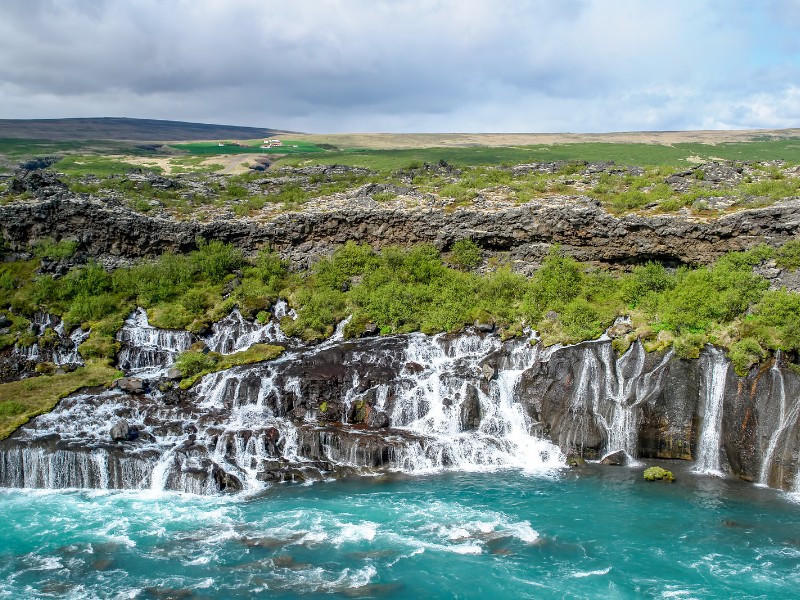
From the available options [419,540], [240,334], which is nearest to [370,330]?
[240,334]

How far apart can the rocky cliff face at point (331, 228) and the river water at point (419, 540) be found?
63.7 ft

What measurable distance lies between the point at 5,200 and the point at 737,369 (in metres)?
49.0

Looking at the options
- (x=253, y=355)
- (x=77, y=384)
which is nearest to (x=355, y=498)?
(x=253, y=355)

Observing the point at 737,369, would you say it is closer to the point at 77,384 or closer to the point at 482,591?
the point at 482,591

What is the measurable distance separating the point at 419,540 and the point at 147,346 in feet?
73.7

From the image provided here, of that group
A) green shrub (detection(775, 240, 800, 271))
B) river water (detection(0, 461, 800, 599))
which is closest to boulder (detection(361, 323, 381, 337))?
river water (detection(0, 461, 800, 599))

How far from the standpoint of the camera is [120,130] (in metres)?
156

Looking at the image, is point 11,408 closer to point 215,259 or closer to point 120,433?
point 120,433

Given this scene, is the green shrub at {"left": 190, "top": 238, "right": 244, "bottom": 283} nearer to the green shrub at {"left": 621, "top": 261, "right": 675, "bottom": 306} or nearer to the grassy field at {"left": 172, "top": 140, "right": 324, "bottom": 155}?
the green shrub at {"left": 621, "top": 261, "right": 675, "bottom": 306}

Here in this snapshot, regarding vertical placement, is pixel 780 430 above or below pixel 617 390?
below

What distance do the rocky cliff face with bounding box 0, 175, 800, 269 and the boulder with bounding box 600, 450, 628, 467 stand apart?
1642cm

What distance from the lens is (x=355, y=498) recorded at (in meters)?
26.7

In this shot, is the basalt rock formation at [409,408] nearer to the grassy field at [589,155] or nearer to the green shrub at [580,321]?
the green shrub at [580,321]

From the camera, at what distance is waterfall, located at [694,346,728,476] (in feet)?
96.2
